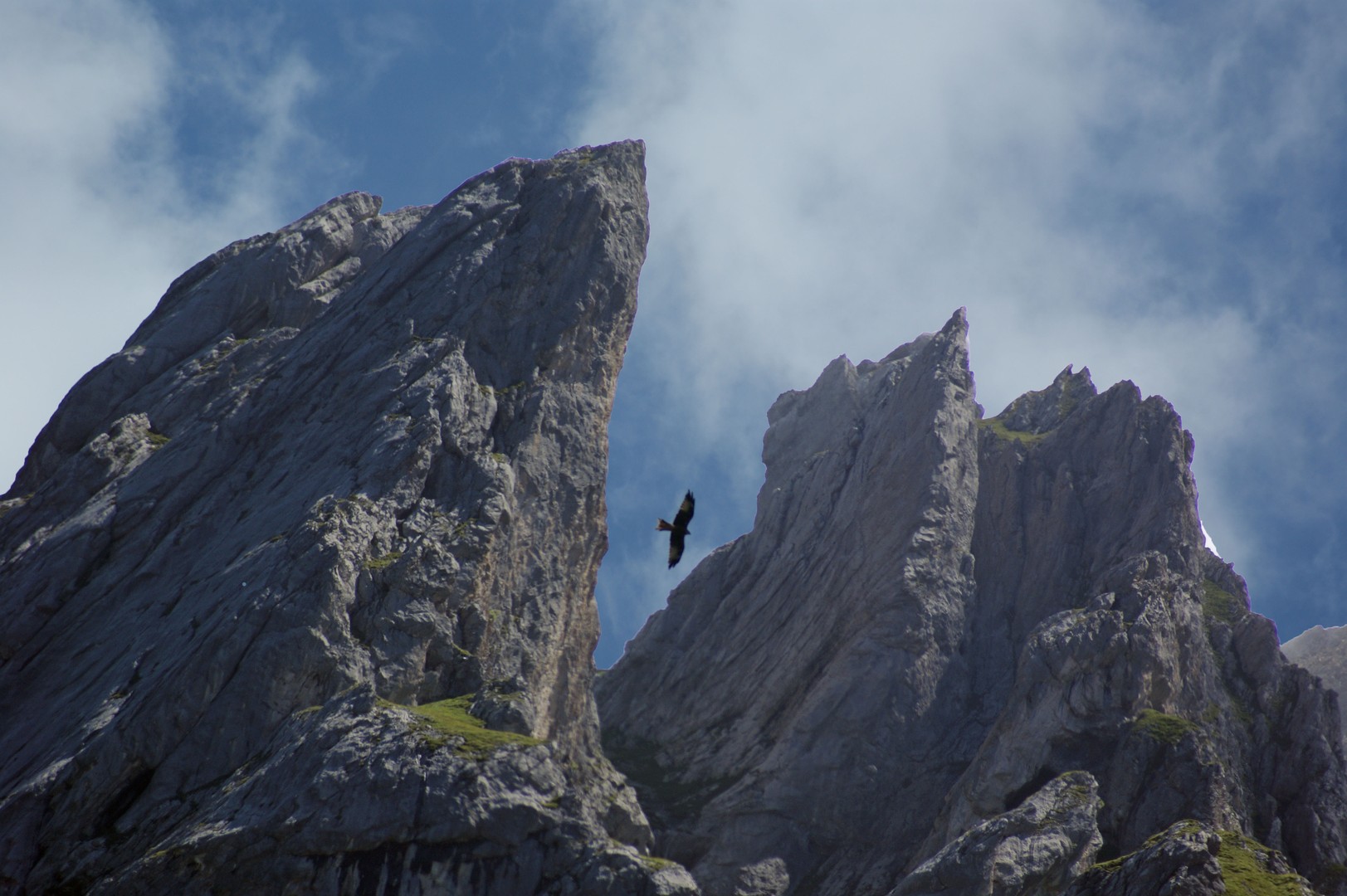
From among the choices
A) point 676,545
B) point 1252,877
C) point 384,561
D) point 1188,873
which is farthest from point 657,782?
point 676,545

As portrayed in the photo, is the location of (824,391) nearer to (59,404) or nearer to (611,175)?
(611,175)

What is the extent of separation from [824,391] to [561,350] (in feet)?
170

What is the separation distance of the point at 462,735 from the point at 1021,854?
78.2 feet

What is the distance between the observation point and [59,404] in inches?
2355

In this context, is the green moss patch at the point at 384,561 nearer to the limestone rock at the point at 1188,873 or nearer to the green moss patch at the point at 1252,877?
the limestone rock at the point at 1188,873

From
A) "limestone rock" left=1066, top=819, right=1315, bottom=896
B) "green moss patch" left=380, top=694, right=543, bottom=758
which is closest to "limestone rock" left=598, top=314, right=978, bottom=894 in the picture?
"limestone rock" left=1066, top=819, right=1315, bottom=896

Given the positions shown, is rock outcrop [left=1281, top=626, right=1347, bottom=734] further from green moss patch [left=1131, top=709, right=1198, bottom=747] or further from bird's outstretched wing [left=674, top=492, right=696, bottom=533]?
bird's outstretched wing [left=674, top=492, right=696, bottom=533]

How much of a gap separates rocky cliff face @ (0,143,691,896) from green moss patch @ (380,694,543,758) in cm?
14

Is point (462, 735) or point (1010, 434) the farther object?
point (1010, 434)

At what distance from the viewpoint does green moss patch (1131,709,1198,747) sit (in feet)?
193

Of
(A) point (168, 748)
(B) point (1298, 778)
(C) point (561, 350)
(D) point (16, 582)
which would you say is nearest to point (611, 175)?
(C) point (561, 350)

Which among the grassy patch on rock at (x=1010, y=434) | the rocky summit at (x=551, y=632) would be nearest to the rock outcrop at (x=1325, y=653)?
the grassy patch on rock at (x=1010, y=434)

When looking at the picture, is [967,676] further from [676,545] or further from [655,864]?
[676,545]

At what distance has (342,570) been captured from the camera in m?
43.8
